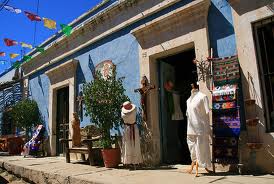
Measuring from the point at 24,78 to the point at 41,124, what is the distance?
101 inches

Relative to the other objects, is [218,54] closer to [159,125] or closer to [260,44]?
A: [260,44]

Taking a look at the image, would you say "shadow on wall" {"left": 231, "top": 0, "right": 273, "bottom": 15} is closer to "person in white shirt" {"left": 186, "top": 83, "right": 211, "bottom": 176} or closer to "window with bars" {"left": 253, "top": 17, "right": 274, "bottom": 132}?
"window with bars" {"left": 253, "top": 17, "right": 274, "bottom": 132}

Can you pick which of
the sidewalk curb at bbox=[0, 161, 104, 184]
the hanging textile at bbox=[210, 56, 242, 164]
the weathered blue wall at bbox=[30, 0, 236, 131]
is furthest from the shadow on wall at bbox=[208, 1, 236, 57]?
the sidewalk curb at bbox=[0, 161, 104, 184]

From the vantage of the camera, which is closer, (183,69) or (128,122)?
(128,122)

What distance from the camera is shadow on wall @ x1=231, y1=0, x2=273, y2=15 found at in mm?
4557

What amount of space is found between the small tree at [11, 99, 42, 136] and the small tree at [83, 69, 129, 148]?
15.5ft

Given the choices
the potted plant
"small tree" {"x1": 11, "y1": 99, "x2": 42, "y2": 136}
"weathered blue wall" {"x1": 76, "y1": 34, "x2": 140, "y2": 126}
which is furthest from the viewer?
"small tree" {"x1": 11, "y1": 99, "x2": 42, "y2": 136}

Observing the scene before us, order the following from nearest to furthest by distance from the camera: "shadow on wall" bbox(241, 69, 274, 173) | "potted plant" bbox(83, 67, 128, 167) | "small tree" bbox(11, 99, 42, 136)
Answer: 1. "shadow on wall" bbox(241, 69, 274, 173)
2. "potted plant" bbox(83, 67, 128, 167)
3. "small tree" bbox(11, 99, 42, 136)

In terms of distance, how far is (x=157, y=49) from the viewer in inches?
243

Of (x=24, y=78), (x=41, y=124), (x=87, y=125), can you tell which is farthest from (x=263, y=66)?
(x=24, y=78)

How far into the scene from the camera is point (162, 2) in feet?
20.3

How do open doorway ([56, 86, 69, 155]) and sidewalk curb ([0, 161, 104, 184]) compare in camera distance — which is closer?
sidewalk curb ([0, 161, 104, 184])

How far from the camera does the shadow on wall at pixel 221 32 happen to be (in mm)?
4961

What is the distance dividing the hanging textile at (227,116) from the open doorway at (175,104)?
4.33ft
